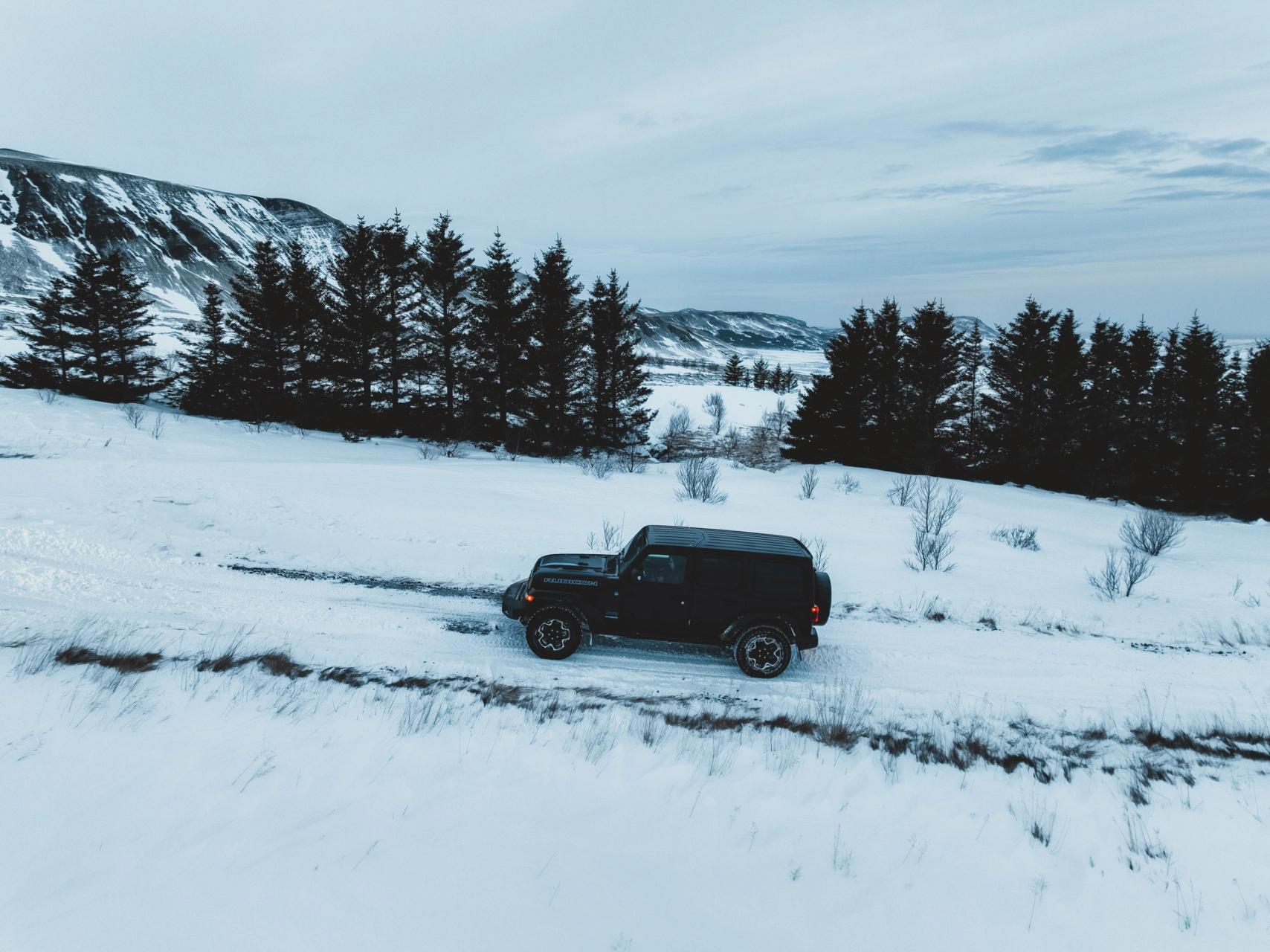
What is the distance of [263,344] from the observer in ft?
104

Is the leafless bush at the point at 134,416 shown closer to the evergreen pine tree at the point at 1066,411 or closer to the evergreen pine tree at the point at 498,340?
the evergreen pine tree at the point at 498,340

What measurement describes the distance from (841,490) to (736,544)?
1559 centimetres

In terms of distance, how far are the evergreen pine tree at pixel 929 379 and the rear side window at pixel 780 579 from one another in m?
29.2

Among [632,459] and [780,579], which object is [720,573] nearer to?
[780,579]

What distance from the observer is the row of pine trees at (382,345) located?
31.0m

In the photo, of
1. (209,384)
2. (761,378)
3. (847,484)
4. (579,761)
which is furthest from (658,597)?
(761,378)

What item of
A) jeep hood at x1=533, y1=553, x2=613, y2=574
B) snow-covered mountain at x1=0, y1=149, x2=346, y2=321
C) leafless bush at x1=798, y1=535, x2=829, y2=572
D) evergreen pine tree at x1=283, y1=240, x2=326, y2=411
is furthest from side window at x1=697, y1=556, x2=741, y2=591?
snow-covered mountain at x1=0, y1=149, x2=346, y2=321

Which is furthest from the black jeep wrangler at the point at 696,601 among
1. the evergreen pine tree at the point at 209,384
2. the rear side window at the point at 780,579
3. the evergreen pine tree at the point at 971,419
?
the evergreen pine tree at the point at 971,419

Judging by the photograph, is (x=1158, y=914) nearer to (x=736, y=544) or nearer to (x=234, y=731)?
(x=736, y=544)

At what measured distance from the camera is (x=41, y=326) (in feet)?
105

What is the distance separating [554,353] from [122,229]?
12673 centimetres

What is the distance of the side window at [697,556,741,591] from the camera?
8633 millimetres

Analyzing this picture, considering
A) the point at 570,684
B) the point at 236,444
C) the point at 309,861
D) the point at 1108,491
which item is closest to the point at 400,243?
the point at 236,444

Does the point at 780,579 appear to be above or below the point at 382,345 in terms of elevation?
below
